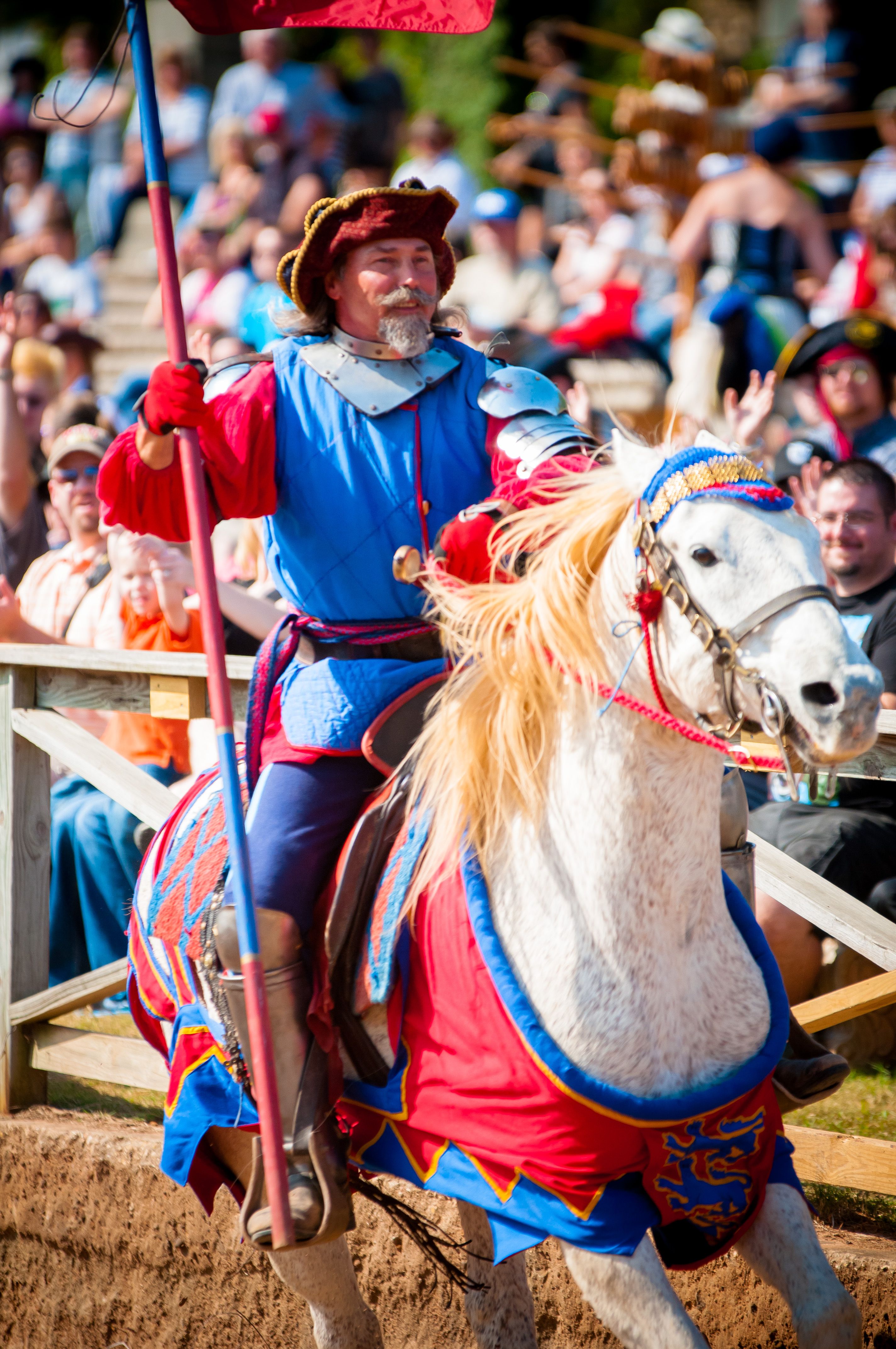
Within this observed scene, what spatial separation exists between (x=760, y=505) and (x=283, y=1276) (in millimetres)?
1787

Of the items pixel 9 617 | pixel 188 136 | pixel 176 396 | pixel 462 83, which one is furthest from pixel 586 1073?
pixel 462 83

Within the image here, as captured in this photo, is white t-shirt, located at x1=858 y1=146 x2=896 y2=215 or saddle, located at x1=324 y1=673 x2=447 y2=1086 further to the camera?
white t-shirt, located at x1=858 y1=146 x2=896 y2=215

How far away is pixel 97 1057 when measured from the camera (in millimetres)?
4176

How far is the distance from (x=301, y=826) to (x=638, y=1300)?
0.97 metres

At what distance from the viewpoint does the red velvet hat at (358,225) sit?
103 inches

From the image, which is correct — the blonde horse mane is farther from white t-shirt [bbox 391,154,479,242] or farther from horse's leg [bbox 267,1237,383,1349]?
white t-shirt [bbox 391,154,479,242]

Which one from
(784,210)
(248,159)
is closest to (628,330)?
(784,210)

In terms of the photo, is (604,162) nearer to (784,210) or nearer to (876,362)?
(784,210)

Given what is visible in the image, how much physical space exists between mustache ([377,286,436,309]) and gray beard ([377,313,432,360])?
0.02 m

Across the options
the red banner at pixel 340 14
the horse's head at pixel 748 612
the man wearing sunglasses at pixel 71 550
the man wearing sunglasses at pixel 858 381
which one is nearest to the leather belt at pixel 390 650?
the horse's head at pixel 748 612

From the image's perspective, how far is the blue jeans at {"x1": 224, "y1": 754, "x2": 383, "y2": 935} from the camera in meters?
2.49

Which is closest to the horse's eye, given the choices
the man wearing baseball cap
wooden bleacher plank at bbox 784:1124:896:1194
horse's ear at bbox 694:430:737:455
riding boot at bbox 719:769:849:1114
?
horse's ear at bbox 694:430:737:455

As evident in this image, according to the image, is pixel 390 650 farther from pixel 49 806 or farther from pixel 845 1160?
pixel 49 806

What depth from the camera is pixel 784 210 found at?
316 inches
